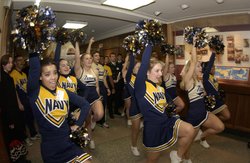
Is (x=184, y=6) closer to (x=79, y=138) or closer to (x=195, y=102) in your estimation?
(x=195, y=102)

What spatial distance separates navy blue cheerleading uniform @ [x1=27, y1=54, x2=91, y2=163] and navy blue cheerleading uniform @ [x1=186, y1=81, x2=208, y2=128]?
5.39 ft

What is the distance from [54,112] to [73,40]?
5.73 feet

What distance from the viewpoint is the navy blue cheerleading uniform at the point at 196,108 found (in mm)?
2854

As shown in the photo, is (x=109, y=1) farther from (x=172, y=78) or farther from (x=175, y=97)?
(x=175, y=97)

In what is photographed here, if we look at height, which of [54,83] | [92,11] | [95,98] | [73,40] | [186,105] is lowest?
[186,105]

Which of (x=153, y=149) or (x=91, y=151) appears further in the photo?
(x=91, y=151)

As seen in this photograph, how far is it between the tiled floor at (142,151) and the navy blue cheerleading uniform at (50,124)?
1.40m

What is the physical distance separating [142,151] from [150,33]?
197 cm

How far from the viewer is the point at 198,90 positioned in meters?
2.94

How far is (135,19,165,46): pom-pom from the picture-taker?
217 centimetres

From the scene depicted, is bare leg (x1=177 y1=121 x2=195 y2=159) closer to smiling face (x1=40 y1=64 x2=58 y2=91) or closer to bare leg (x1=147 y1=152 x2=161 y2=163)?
bare leg (x1=147 y1=152 x2=161 y2=163)

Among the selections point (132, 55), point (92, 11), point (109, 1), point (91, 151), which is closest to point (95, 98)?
point (91, 151)

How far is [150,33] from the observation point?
85.8 inches

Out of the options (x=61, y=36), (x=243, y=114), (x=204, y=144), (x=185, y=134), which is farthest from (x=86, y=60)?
(x=243, y=114)
